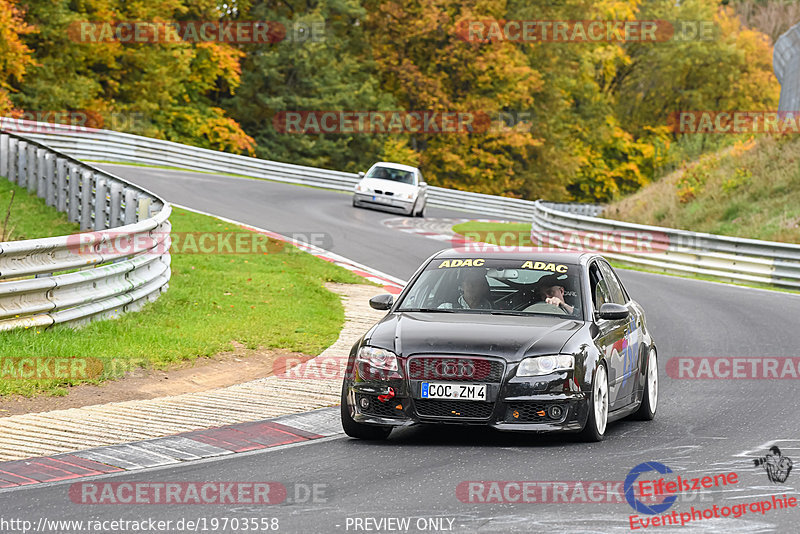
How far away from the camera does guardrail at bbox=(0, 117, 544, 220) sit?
39.8 m

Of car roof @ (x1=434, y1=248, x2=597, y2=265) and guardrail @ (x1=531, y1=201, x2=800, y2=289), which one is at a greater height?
car roof @ (x1=434, y1=248, x2=597, y2=265)

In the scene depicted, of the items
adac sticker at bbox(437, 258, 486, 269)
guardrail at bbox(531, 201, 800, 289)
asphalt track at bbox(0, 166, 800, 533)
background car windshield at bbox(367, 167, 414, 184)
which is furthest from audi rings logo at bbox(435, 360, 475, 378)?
background car windshield at bbox(367, 167, 414, 184)

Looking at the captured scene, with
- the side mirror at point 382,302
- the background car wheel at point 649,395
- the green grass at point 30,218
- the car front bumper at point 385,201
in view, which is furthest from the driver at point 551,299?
the car front bumper at point 385,201

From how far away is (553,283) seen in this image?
9672mm

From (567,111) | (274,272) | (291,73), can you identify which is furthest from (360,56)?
(274,272)

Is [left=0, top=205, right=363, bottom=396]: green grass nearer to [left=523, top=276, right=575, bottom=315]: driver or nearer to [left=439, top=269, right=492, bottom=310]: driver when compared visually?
[left=439, top=269, right=492, bottom=310]: driver

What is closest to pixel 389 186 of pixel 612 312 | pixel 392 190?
pixel 392 190

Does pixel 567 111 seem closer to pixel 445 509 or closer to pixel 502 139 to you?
pixel 502 139

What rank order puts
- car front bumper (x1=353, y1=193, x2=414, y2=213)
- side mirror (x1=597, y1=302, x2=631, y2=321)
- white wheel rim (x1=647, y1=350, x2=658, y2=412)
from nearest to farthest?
side mirror (x1=597, y1=302, x2=631, y2=321)
white wheel rim (x1=647, y1=350, x2=658, y2=412)
car front bumper (x1=353, y1=193, x2=414, y2=213)

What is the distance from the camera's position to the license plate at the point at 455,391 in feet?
27.3

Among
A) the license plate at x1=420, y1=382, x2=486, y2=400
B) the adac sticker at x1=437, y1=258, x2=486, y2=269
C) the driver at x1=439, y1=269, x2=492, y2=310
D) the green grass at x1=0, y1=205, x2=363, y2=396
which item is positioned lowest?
Result: the green grass at x1=0, y1=205, x2=363, y2=396

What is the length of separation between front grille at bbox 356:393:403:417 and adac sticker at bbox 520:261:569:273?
188 cm

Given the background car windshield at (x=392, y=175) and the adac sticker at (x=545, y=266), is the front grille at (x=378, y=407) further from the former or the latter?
the background car windshield at (x=392, y=175)

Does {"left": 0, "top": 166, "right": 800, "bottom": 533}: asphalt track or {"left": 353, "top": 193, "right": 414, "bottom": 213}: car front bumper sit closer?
{"left": 0, "top": 166, "right": 800, "bottom": 533}: asphalt track
